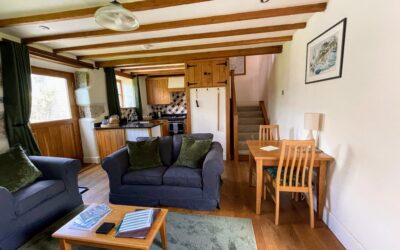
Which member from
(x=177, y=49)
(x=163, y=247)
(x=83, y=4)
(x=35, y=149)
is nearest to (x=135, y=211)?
(x=163, y=247)

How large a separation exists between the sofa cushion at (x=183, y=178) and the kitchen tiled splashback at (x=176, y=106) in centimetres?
432

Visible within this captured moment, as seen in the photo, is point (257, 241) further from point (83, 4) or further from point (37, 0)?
point (37, 0)

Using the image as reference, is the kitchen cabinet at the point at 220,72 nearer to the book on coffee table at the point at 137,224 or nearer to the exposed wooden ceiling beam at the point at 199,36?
the exposed wooden ceiling beam at the point at 199,36

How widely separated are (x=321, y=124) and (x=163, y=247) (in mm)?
2210

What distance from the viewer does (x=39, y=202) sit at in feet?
6.34

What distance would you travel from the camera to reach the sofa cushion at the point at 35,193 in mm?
1774

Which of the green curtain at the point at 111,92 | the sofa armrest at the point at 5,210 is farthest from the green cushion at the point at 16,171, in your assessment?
the green curtain at the point at 111,92

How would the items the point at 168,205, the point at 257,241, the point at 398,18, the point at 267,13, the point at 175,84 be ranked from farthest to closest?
the point at 175,84 < the point at 168,205 < the point at 267,13 < the point at 257,241 < the point at 398,18

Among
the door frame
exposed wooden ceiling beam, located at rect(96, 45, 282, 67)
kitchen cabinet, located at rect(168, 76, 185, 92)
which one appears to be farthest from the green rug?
kitchen cabinet, located at rect(168, 76, 185, 92)

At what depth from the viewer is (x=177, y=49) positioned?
3.51 m

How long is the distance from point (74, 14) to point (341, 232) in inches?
141

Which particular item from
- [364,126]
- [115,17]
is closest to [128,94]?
[115,17]

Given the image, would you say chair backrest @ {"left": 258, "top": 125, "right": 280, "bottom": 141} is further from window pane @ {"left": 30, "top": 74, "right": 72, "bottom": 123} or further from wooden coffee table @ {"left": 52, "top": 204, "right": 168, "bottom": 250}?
window pane @ {"left": 30, "top": 74, "right": 72, "bottom": 123}

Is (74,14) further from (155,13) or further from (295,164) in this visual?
(295,164)
